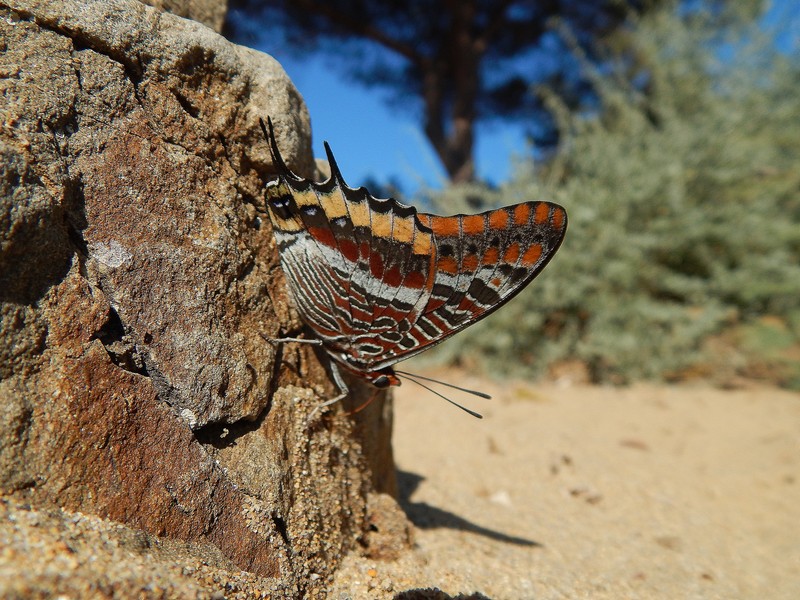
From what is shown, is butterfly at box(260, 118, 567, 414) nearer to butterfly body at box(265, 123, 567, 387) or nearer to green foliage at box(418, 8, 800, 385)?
butterfly body at box(265, 123, 567, 387)

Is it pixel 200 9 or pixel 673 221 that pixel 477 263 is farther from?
pixel 673 221

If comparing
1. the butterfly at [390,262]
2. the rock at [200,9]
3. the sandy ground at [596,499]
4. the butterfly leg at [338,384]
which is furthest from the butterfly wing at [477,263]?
the rock at [200,9]

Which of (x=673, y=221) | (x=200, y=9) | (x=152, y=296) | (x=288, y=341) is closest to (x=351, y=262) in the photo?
(x=288, y=341)

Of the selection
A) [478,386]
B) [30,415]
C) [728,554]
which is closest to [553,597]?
[728,554]

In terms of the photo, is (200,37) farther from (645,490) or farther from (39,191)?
(645,490)

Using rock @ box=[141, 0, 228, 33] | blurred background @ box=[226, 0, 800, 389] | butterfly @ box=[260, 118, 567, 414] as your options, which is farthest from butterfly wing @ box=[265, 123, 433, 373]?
blurred background @ box=[226, 0, 800, 389]

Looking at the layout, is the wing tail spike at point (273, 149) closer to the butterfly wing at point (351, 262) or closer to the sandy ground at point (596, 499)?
the butterfly wing at point (351, 262)
